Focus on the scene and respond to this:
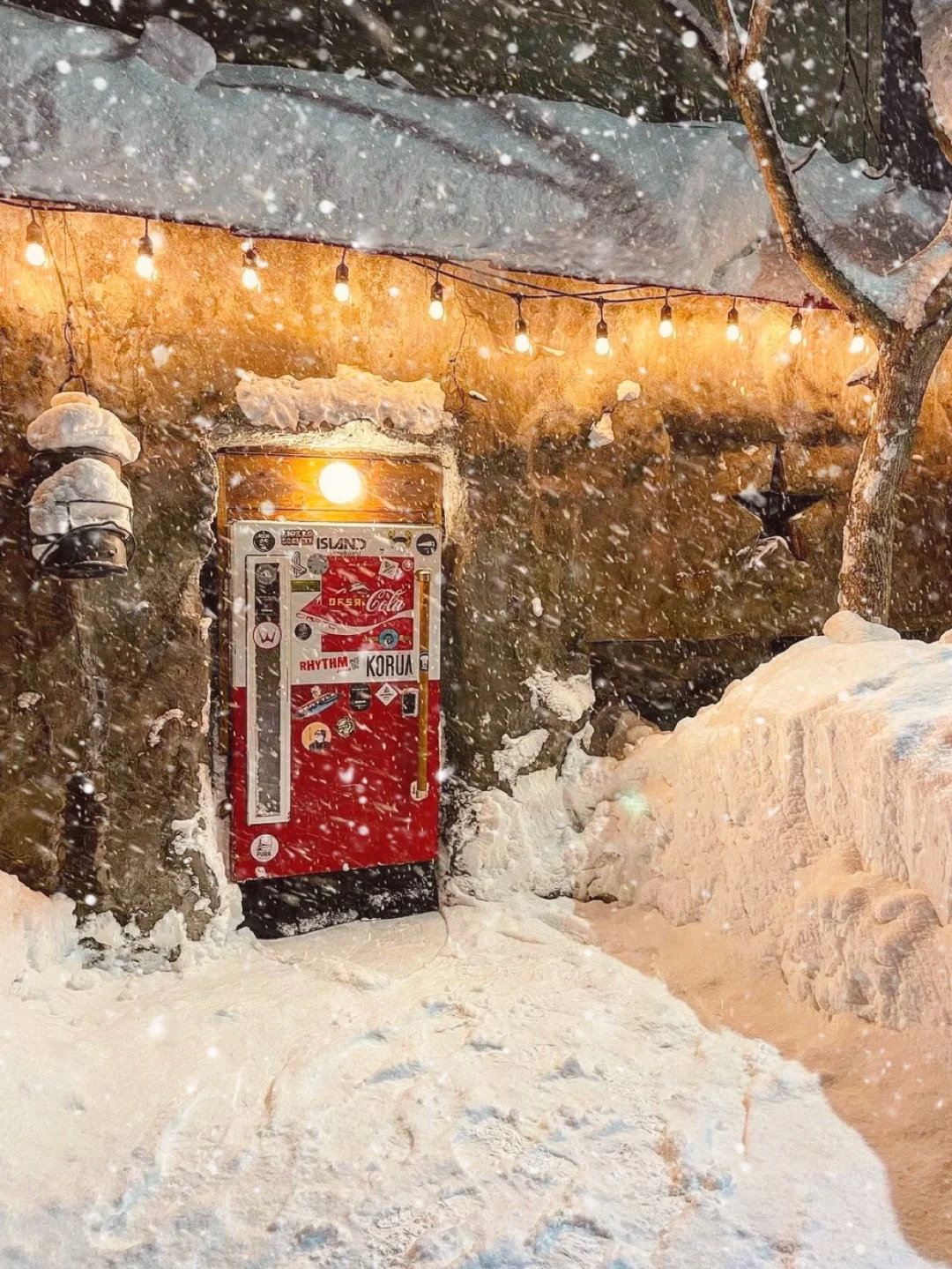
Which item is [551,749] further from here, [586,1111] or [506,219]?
[506,219]

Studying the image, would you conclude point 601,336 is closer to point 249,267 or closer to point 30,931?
point 249,267

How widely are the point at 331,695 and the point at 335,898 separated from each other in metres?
1.32

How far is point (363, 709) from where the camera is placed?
17.6ft

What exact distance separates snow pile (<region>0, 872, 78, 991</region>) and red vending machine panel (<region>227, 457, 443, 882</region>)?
0.92 metres

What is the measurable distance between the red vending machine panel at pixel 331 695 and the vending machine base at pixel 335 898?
151 mm

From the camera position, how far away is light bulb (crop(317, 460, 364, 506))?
203 inches

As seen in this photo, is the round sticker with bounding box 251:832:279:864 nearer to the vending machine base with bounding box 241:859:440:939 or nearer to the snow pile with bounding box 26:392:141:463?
the vending machine base with bounding box 241:859:440:939

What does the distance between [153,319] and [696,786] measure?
156 inches

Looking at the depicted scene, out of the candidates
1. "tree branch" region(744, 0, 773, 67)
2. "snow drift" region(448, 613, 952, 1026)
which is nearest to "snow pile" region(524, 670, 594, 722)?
"snow drift" region(448, 613, 952, 1026)

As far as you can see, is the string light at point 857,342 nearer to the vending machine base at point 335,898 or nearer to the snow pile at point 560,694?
the snow pile at point 560,694

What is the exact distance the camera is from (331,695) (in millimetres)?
5262

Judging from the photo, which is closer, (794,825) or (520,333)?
(794,825)

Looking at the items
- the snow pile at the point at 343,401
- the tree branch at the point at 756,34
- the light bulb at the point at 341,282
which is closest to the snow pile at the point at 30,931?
the snow pile at the point at 343,401

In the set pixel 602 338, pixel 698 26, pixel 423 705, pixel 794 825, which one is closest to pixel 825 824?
pixel 794 825
